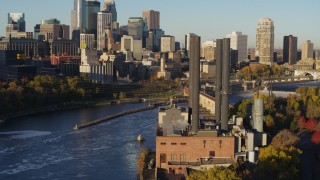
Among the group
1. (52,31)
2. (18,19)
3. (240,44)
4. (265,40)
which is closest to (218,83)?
(52,31)

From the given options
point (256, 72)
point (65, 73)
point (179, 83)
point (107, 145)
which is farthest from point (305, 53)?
point (107, 145)

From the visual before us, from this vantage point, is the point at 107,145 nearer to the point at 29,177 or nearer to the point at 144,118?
the point at 29,177

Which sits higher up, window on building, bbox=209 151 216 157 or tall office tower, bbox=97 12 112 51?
tall office tower, bbox=97 12 112 51

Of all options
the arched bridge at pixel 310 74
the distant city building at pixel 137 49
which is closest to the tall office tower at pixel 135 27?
the distant city building at pixel 137 49

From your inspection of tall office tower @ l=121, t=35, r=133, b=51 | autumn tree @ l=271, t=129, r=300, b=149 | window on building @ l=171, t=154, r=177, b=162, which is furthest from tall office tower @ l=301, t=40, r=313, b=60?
window on building @ l=171, t=154, r=177, b=162

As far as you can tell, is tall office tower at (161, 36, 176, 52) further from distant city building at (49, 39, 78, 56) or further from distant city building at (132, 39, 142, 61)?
distant city building at (49, 39, 78, 56)

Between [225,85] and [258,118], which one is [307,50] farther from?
[225,85]

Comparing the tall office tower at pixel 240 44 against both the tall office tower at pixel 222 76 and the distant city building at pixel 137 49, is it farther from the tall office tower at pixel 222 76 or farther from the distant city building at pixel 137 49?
the tall office tower at pixel 222 76
